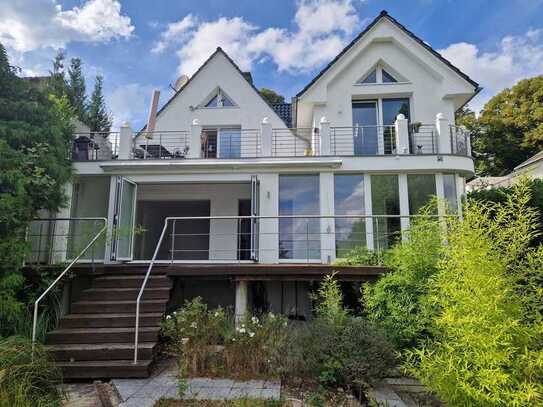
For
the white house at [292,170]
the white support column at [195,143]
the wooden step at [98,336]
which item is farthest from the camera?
the white support column at [195,143]

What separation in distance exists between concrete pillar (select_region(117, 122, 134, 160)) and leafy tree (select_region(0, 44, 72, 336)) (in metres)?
2.16

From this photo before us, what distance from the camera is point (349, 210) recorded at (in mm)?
9383

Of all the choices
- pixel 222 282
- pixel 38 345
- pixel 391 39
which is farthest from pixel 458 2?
pixel 38 345

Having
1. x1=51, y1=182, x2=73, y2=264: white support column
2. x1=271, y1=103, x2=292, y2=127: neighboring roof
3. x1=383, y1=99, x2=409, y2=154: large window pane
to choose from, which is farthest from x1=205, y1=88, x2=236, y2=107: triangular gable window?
x1=51, y1=182, x2=73, y2=264: white support column

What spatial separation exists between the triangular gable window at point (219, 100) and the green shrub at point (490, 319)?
32.7ft

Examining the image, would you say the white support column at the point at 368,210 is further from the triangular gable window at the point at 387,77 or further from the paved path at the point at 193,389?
the paved path at the point at 193,389

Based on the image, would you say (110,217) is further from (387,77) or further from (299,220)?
(387,77)

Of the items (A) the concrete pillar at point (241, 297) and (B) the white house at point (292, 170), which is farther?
(B) the white house at point (292, 170)

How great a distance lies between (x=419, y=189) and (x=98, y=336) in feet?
27.3

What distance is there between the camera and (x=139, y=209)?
12227 mm

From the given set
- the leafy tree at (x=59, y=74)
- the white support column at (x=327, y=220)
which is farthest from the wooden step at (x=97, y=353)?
the leafy tree at (x=59, y=74)

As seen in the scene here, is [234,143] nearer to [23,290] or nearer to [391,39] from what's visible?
[391,39]

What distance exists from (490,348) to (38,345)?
5.55 m

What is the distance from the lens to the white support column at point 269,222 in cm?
923
